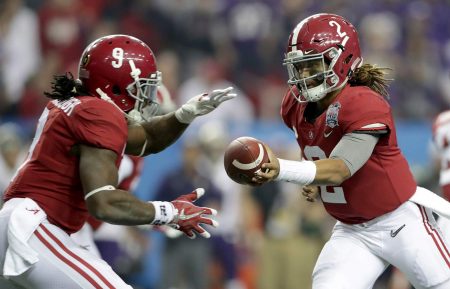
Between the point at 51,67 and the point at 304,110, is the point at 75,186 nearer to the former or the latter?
the point at 304,110

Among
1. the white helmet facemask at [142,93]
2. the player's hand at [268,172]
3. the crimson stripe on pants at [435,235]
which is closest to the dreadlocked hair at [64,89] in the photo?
the white helmet facemask at [142,93]

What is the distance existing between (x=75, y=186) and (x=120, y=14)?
5830mm

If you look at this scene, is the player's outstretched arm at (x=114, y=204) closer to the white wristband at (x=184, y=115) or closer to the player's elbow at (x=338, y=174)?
the player's elbow at (x=338, y=174)

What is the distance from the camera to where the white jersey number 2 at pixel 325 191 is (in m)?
4.50

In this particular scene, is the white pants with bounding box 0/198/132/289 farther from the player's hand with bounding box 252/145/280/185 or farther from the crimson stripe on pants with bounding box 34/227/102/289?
the player's hand with bounding box 252/145/280/185

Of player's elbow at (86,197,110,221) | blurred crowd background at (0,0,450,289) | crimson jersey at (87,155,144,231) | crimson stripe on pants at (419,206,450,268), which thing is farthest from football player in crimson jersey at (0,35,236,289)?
blurred crowd background at (0,0,450,289)

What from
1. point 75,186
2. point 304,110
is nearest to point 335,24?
point 304,110

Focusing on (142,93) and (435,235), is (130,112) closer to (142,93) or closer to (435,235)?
(142,93)

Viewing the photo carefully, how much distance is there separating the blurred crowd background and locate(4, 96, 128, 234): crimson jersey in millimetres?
3178

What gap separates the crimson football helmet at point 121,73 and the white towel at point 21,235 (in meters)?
0.62

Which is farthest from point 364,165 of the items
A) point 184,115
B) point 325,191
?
point 184,115

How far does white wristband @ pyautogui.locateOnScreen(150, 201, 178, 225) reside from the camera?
408cm

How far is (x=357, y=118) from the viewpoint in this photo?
14.1 feet

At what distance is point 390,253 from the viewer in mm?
4508
